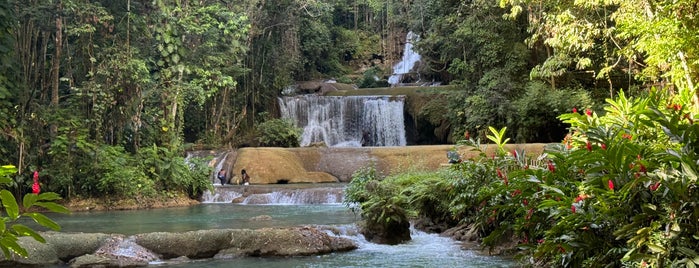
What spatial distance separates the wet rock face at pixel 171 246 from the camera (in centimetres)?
757

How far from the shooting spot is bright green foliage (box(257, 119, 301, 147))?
2344 cm

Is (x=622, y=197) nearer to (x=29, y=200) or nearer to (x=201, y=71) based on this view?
(x=29, y=200)

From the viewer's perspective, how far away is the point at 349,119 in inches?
965

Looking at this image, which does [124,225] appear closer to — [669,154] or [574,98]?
[669,154]

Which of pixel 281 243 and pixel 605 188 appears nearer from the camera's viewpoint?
pixel 605 188

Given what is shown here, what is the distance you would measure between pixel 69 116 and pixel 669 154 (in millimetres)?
13334

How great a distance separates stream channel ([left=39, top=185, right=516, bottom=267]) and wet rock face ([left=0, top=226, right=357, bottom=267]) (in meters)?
0.17

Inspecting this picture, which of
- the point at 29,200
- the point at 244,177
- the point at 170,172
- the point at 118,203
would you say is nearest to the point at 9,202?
the point at 29,200

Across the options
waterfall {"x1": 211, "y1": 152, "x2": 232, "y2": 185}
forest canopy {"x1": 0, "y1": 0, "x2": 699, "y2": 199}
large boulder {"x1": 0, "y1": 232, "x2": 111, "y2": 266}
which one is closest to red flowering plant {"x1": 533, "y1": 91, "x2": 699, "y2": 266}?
forest canopy {"x1": 0, "y1": 0, "x2": 699, "y2": 199}

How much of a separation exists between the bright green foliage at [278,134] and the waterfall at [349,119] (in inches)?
27.3

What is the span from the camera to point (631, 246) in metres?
3.85

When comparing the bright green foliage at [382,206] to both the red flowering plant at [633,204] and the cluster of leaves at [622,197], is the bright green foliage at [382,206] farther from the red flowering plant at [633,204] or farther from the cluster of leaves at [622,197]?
the red flowering plant at [633,204]

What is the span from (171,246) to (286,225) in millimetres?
2727

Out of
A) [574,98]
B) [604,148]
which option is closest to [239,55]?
[574,98]
